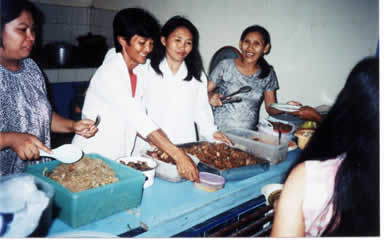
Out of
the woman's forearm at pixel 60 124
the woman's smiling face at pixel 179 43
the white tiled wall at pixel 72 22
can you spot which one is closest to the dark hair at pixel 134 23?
the woman's smiling face at pixel 179 43

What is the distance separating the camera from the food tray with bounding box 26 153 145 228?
974 millimetres

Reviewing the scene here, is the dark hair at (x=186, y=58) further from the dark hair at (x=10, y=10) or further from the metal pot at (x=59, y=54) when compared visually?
the metal pot at (x=59, y=54)

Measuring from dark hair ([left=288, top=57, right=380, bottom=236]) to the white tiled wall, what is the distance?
391cm

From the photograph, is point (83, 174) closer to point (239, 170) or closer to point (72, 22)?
point (239, 170)

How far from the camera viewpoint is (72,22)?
166 inches

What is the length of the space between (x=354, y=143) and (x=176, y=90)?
137cm

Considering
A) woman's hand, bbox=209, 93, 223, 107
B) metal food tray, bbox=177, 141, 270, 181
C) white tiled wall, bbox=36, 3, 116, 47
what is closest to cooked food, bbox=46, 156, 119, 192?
metal food tray, bbox=177, 141, 270, 181

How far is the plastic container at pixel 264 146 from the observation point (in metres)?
1.74

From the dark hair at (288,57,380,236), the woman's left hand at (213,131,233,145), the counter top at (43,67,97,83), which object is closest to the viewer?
the dark hair at (288,57,380,236)

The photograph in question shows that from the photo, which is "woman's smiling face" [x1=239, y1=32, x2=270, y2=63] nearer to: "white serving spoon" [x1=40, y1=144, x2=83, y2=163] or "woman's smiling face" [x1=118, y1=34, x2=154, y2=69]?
"woman's smiling face" [x1=118, y1=34, x2=154, y2=69]

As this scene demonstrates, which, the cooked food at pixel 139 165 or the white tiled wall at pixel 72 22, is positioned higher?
the white tiled wall at pixel 72 22

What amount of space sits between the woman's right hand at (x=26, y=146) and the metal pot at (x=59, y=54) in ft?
8.07

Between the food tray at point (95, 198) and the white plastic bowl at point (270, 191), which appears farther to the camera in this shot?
the white plastic bowl at point (270, 191)

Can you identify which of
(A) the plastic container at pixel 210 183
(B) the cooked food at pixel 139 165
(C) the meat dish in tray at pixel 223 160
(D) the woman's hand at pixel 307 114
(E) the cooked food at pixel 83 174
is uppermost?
(D) the woman's hand at pixel 307 114
